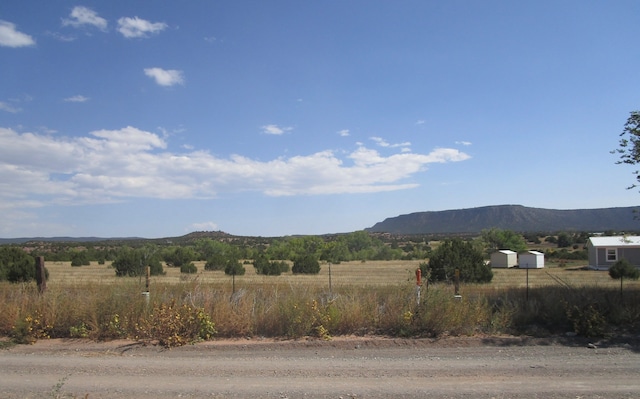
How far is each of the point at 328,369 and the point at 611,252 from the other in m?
51.5

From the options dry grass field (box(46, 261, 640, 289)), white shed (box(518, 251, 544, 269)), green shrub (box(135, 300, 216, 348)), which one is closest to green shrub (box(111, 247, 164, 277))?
dry grass field (box(46, 261, 640, 289))

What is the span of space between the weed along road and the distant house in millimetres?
46290

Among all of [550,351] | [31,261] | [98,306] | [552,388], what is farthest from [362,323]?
[31,261]

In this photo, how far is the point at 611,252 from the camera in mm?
51188

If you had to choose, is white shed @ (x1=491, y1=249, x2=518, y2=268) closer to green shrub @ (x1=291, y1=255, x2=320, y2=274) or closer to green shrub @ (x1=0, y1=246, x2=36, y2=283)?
green shrub @ (x1=291, y1=255, x2=320, y2=274)

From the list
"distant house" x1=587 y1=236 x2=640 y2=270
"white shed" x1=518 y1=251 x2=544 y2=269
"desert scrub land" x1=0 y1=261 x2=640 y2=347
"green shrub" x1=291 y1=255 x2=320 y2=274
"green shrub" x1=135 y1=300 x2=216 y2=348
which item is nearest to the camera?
"green shrub" x1=135 y1=300 x2=216 y2=348

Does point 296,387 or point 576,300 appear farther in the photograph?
point 576,300

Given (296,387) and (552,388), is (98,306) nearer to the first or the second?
(296,387)

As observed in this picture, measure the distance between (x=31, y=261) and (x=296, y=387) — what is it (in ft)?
87.5

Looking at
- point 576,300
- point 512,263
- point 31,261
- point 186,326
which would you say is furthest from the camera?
point 512,263

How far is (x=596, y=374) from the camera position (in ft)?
26.1

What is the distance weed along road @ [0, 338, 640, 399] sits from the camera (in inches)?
285

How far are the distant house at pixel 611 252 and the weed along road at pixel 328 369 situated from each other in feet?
152

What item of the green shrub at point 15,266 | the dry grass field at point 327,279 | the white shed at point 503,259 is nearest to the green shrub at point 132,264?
the dry grass field at point 327,279
